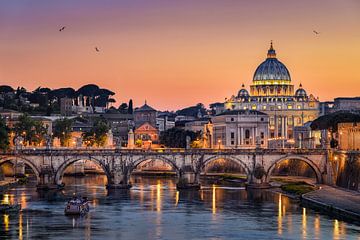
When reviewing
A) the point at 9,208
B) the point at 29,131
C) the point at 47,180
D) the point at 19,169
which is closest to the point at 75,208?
the point at 9,208

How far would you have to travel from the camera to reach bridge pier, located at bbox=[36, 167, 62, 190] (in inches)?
5143

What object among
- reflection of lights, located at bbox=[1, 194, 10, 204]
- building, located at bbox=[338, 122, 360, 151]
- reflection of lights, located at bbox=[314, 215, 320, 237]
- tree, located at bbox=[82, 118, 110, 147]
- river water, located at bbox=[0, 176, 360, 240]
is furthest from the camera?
tree, located at bbox=[82, 118, 110, 147]

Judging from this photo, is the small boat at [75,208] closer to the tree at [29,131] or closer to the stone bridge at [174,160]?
the stone bridge at [174,160]

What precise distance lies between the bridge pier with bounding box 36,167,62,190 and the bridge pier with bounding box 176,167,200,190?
1554 centimetres

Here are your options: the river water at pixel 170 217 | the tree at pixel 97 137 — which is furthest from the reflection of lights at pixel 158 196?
the tree at pixel 97 137

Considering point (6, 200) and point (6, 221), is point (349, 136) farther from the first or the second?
point (6, 221)

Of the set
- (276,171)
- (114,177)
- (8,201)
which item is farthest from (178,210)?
(276,171)

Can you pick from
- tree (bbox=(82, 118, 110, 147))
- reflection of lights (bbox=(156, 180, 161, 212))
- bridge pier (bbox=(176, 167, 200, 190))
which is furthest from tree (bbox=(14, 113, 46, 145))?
bridge pier (bbox=(176, 167, 200, 190))

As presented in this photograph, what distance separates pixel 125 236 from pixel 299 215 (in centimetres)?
2046

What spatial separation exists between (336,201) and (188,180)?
33.0 meters

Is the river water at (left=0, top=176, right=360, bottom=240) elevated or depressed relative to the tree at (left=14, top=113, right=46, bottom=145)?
depressed

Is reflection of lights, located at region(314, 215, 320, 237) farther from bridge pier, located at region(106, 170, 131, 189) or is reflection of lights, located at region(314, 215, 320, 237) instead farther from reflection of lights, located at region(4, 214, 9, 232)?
bridge pier, located at region(106, 170, 131, 189)

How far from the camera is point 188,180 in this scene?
5271 inches

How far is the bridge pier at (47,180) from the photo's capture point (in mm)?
130625
